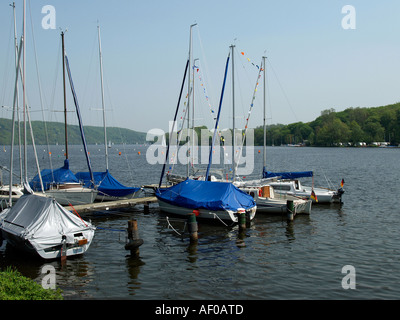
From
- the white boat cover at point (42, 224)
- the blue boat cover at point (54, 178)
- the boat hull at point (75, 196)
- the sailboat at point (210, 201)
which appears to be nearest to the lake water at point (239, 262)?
the sailboat at point (210, 201)

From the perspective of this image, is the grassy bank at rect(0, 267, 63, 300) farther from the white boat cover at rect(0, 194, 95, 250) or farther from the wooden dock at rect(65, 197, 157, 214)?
the wooden dock at rect(65, 197, 157, 214)

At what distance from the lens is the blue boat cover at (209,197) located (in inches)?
1135

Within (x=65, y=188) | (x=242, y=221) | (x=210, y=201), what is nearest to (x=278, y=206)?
(x=242, y=221)

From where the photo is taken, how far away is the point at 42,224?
20906mm

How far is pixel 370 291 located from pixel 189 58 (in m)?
28.4

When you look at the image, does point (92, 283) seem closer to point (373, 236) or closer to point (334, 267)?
point (334, 267)

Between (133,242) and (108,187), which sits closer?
(133,242)

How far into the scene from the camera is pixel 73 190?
35188mm

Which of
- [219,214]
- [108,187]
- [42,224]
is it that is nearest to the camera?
[42,224]

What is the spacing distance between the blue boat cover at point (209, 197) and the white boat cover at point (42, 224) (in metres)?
9.68

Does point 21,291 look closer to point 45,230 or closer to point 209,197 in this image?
point 45,230

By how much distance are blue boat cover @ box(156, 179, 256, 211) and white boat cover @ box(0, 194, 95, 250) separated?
9.68 m

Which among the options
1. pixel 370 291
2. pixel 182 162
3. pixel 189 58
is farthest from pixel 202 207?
pixel 182 162

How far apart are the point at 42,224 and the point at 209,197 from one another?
40.9 feet
